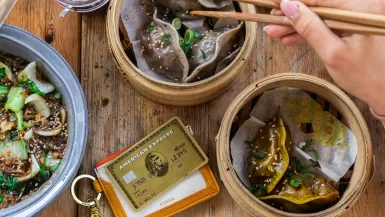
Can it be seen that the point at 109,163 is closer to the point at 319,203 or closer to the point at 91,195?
the point at 91,195

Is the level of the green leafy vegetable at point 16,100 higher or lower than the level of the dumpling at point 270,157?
higher

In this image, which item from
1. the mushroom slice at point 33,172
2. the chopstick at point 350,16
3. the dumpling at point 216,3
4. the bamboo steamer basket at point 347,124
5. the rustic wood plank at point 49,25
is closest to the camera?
the chopstick at point 350,16

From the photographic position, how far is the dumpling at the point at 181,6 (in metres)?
1.96

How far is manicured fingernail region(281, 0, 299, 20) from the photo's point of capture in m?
1.39

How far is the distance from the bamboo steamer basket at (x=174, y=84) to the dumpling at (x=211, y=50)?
0.09 metres

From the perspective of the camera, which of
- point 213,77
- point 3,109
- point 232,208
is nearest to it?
point 213,77

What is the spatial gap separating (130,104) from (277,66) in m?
0.61

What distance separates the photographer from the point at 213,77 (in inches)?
69.7

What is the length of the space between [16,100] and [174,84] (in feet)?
1.88

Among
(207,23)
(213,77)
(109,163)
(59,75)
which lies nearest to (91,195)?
(109,163)

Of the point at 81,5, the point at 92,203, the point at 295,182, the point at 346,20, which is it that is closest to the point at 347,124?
the point at 295,182

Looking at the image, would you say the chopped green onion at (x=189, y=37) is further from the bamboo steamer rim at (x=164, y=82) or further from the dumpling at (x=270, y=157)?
the dumpling at (x=270, y=157)

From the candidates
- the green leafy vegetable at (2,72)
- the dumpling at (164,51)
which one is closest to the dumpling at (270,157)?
the dumpling at (164,51)

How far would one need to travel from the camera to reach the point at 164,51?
194 cm
